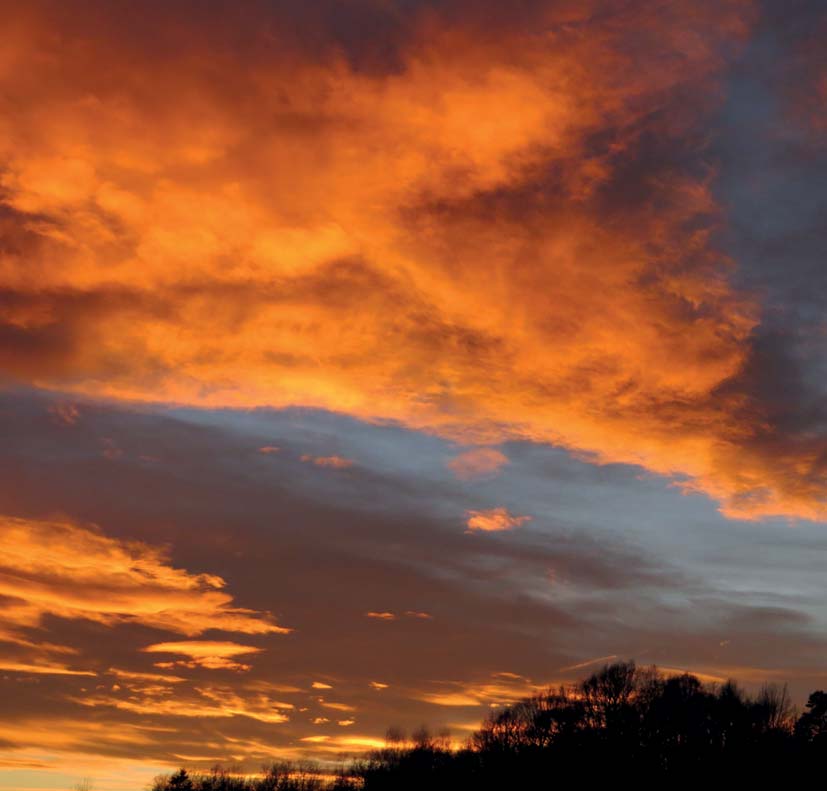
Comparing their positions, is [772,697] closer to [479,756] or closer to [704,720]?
[704,720]

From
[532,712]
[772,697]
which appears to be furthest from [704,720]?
[532,712]

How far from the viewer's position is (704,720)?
396ft

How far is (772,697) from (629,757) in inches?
805

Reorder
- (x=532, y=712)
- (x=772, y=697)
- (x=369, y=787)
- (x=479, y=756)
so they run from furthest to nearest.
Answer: (x=369, y=787)
(x=479, y=756)
(x=532, y=712)
(x=772, y=697)

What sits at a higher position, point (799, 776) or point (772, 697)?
point (772, 697)

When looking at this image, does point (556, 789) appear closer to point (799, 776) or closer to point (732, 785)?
point (732, 785)

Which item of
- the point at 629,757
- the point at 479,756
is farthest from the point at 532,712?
the point at 629,757

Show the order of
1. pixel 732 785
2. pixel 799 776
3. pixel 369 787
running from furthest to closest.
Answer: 1. pixel 369 787
2. pixel 732 785
3. pixel 799 776

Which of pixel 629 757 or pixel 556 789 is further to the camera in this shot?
pixel 556 789

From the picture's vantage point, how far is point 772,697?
120 meters

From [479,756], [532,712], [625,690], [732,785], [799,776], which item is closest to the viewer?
[799,776]

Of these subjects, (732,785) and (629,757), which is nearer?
(732,785)

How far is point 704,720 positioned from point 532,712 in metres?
37.8

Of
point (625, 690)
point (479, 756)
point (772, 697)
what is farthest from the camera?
point (479, 756)
